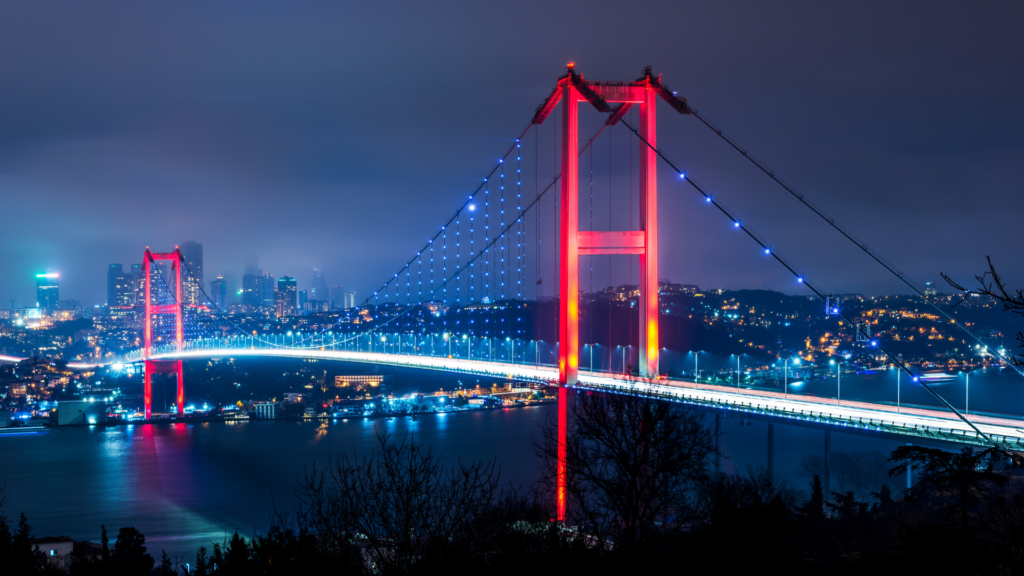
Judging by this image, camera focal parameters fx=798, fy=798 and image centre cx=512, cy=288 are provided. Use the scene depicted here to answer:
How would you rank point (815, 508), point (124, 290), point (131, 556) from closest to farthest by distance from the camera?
1. point (815, 508)
2. point (131, 556)
3. point (124, 290)

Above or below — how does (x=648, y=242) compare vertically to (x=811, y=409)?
above

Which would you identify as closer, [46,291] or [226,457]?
[226,457]

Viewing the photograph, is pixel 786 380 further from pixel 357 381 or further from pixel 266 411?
pixel 357 381

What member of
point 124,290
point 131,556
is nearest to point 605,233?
point 131,556

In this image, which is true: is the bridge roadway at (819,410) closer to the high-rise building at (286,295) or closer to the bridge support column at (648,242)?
the bridge support column at (648,242)

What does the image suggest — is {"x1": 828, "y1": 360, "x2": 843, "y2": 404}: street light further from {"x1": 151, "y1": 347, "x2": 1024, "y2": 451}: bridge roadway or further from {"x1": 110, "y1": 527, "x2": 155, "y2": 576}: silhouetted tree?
{"x1": 110, "y1": 527, "x2": 155, "y2": 576}: silhouetted tree

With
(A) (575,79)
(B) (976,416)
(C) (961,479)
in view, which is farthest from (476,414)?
(C) (961,479)

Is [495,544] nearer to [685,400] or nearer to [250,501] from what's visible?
[685,400]

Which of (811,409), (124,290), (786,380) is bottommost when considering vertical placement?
(786,380)
